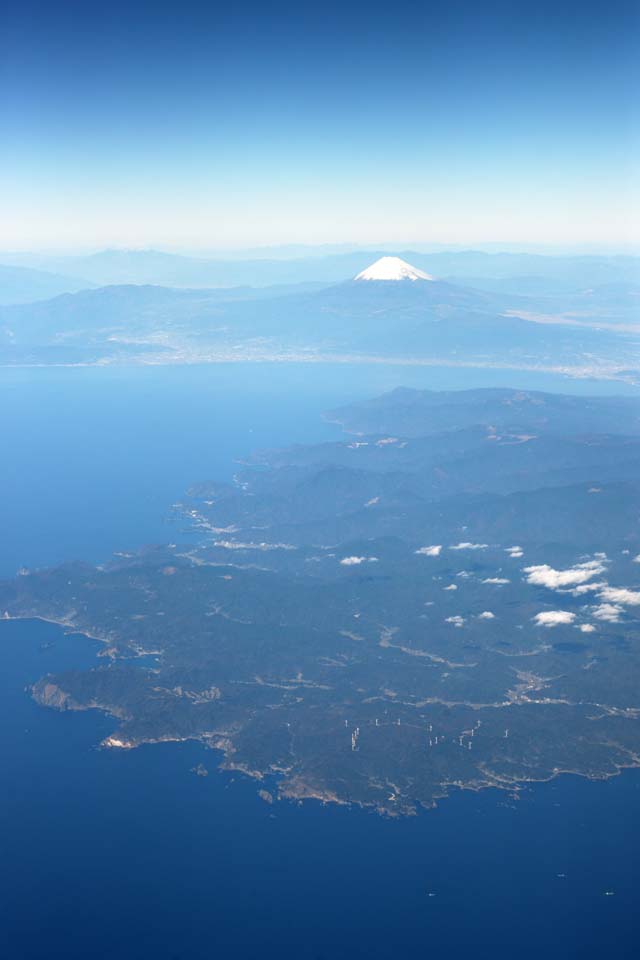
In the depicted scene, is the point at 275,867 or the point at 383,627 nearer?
the point at 275,867

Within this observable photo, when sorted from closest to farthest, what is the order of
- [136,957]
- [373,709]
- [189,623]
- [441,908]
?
[136,957] < [441,908] < [373,709] < [189,623]

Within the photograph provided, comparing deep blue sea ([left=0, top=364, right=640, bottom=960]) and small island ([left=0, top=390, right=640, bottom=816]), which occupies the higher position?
small island ([left=0, top=390, right=640, bottom=816])

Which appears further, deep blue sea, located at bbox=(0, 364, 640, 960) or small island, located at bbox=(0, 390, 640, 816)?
small island, located at bbox=(0, 390, 640, 816)

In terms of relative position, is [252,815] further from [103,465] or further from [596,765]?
[103,465]

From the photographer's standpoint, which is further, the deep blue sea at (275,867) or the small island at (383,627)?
the small island at (383,627)

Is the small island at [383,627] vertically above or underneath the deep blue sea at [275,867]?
above

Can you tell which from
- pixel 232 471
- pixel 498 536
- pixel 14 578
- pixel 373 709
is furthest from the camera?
pixel 232 471

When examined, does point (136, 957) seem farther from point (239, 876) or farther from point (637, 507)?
point (637, 507)

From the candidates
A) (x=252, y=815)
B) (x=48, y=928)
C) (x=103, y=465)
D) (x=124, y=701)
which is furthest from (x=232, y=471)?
(x=48, y=928)

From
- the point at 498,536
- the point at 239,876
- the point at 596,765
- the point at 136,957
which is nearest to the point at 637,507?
the point at 498,536

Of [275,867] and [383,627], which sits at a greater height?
[383,627]

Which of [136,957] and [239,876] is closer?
[136,957]
